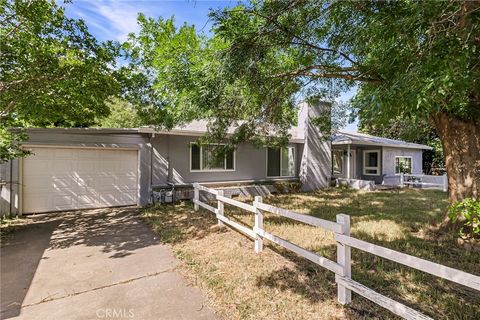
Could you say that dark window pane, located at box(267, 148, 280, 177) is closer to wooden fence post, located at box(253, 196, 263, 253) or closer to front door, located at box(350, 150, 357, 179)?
front door, located at box(350, 150, 357, 179)

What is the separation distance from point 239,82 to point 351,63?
2526mm

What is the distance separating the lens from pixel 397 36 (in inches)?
132

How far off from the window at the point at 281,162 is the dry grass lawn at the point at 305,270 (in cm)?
546

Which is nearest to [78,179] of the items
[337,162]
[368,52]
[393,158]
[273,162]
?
[273,162]

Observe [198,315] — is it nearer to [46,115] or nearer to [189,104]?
[189,104]

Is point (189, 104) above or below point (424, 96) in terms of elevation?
above

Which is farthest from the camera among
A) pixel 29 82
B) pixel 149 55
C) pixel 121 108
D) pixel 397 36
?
pixel 121 108

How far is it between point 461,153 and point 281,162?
846cm

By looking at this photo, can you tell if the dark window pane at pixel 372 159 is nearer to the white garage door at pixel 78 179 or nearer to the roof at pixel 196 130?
the roof at pixel 196 130

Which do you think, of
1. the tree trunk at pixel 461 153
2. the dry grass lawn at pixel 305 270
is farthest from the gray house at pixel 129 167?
the tree trunk at pixel 461 153

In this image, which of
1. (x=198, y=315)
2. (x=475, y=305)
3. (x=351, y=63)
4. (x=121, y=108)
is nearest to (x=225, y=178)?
(x=351, y=63)

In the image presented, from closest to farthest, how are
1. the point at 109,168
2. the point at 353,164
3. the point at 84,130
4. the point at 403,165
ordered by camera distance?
the point at 84,130
the point at 109,168
the point at 353,164
the point at 403,165

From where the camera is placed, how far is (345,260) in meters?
3.15

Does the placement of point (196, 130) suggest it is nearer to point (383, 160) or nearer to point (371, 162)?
point (383, 160)
